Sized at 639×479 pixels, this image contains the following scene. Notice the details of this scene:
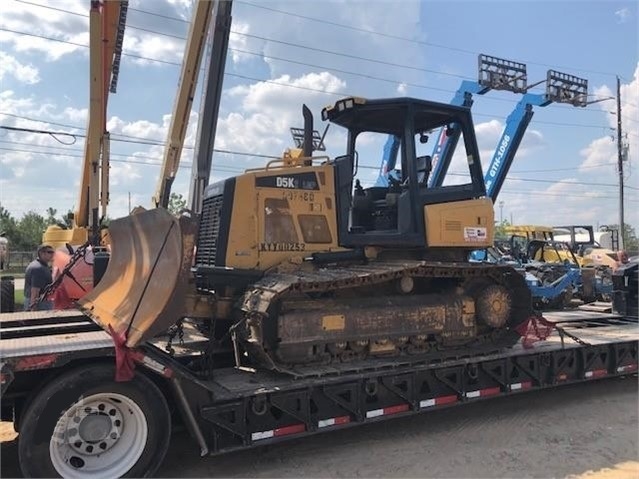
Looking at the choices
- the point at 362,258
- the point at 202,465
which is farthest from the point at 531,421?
the point at 202,465

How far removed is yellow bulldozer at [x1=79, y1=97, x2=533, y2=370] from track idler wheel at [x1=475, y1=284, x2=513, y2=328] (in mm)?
17

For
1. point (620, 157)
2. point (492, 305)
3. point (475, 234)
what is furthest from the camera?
point (620, 157)

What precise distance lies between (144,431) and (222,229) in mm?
2183

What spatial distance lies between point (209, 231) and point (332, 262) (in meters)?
1.43

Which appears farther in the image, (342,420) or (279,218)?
(279,218)

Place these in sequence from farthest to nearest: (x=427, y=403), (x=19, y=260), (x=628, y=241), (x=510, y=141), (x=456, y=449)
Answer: (x=628, y=241)
(x=19, y=260)
(x=510, y=141)
(x=427, y=403)
(x=456, y=449)

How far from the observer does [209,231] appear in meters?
6.42

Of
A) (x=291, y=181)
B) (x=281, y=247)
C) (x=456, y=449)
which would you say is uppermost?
(x=291, y=181)

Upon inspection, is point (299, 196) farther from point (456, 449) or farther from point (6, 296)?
point (6, 296)

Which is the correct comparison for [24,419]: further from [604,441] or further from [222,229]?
[604,441]

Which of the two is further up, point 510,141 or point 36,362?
point 510,141

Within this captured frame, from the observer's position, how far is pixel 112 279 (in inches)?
244

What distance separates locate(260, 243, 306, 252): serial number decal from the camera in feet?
20.2

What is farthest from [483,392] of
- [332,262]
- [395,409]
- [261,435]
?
[261,435]
